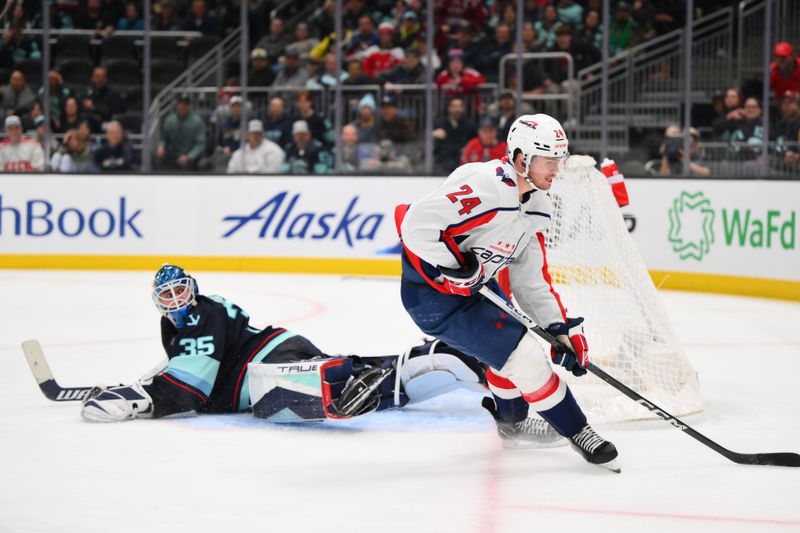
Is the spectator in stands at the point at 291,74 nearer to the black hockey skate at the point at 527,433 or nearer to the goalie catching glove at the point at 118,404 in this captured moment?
the goalie catching glove at the point at 118,404

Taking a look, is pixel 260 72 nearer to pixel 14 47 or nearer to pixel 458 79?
pixel 458 79

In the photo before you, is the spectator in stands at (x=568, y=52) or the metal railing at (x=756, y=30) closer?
the metal railing at (x=756, y=30)

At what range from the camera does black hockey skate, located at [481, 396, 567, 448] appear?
4.07 m

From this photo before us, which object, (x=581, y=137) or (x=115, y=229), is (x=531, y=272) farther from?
(x=115, y=229)

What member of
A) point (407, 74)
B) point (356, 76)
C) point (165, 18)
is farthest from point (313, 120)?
point (165, 18)

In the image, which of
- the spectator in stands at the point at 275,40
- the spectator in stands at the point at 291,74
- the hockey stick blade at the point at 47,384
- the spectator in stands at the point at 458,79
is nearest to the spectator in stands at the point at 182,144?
the spectator in stands at the point at 291,74

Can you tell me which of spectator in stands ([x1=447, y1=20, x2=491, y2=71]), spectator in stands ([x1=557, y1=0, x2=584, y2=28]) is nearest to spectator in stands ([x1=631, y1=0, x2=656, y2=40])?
spectator in stands ([x1=557, y1=0, x2=584, y2=28])

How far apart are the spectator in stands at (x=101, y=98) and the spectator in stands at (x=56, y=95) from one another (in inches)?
8.3

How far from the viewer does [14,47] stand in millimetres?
10852

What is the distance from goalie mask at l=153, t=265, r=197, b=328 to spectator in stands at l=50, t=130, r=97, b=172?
21.1 ft

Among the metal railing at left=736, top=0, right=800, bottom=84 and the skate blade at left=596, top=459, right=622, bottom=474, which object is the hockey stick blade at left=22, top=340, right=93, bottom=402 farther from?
the metal railing at left=736, top=0, right=800, bottom=84

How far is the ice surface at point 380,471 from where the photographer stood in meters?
3.23

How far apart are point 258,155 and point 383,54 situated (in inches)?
61.8

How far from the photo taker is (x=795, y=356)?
6121mm
